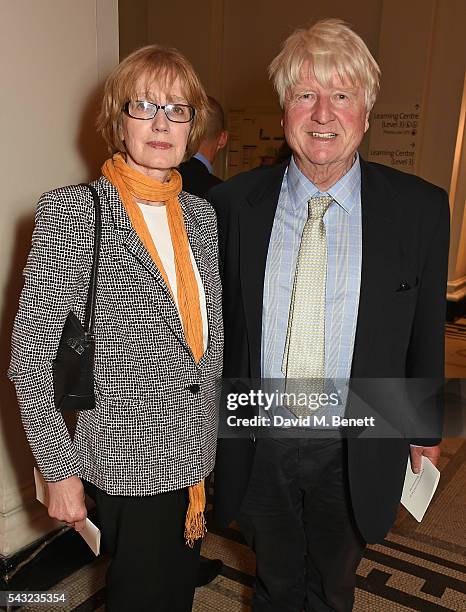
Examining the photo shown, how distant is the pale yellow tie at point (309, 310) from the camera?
1622 millimetres

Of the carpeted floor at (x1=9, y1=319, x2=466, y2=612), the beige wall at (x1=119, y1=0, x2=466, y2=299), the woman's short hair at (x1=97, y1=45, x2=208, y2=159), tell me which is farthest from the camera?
the beige wall at (x1=119, y1=0, x2=466, y2=299)

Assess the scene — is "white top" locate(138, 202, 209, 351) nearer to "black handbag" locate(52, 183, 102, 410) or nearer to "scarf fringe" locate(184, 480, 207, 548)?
"black handbag" locate(52, 183, 102, 410)

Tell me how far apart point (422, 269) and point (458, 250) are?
19.9 feet

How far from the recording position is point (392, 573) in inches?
103

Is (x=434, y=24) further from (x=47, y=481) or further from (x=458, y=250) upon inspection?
(x=47, y=481)

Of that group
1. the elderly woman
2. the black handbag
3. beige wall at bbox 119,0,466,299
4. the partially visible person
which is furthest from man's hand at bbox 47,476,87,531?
beige wall at bbox 119,0,466,299

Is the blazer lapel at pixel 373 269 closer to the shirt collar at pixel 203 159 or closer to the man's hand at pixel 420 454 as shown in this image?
the man's hand at pixel 420 454

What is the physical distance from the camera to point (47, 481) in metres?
1.48

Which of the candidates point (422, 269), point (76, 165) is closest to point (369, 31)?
point (76, 165)

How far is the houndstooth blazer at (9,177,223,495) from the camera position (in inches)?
54.4

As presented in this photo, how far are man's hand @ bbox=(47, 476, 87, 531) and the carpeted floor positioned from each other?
104cm

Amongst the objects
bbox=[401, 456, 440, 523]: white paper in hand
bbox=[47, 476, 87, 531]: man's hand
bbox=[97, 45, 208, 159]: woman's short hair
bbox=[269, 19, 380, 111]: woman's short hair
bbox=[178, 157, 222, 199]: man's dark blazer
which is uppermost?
Result: bbox=[269, 19, 380, 111]: woman's short hair

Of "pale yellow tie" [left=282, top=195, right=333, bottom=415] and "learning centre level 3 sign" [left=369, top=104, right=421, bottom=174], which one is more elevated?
"learning centre level 3 sign" [left=369, top=104, right=421, bottom=174]

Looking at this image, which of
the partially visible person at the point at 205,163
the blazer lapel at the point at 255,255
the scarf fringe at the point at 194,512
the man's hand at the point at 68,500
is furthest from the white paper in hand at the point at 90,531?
the partially visible person at the point at 205,163
